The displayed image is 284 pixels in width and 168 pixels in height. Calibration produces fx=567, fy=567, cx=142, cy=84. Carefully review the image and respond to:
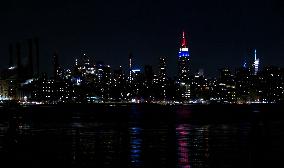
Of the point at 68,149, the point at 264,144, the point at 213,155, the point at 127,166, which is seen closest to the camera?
the point at 127,166

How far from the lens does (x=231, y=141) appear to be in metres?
41.7

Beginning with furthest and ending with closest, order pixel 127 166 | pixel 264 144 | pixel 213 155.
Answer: pixel 264 144, pixel 213 155, pixel 127 166

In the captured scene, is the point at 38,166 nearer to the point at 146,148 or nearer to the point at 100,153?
the point at 100,153

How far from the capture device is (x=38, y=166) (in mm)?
27703

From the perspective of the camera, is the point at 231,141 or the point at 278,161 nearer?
the point at 278,161

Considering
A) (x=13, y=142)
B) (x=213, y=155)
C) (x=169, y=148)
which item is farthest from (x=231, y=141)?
(x=13, y=142)

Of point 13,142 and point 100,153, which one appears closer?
point 100,153

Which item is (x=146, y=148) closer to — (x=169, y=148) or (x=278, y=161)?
(x=169, y=148)

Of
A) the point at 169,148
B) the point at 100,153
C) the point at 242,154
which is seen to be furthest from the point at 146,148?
the point at 242,154

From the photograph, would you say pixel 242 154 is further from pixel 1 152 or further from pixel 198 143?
pixel 1 152

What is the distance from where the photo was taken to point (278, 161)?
2911cm

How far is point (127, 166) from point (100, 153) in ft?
18.6

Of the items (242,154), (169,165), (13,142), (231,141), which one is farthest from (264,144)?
(13,142)

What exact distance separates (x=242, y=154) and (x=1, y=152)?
13905 millimetres
